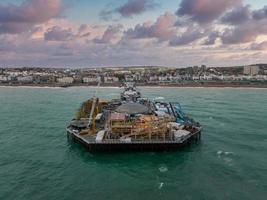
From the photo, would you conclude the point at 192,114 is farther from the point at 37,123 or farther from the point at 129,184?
the point at 129,184

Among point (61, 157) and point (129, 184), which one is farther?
point (61, 157)

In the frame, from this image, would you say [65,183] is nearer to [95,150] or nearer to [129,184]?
[129,184]

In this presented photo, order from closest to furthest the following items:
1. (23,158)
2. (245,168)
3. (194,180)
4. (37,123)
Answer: (194,180) < (245,168) < (23,158) < (37,123)

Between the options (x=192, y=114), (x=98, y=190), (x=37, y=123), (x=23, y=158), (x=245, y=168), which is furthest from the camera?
(x=192, y=114)

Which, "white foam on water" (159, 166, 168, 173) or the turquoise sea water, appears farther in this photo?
"white foam on water" (159, 166, 168, 173)

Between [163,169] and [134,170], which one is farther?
[163,169]

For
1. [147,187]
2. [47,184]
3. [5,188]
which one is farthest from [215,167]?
[5,188]

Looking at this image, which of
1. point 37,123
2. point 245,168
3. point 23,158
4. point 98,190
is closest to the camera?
point 98,190

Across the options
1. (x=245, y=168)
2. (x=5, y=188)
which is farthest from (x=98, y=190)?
(x=245, y=168)

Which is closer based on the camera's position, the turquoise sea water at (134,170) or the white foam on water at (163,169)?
the turquoise sea water at (134,170)
